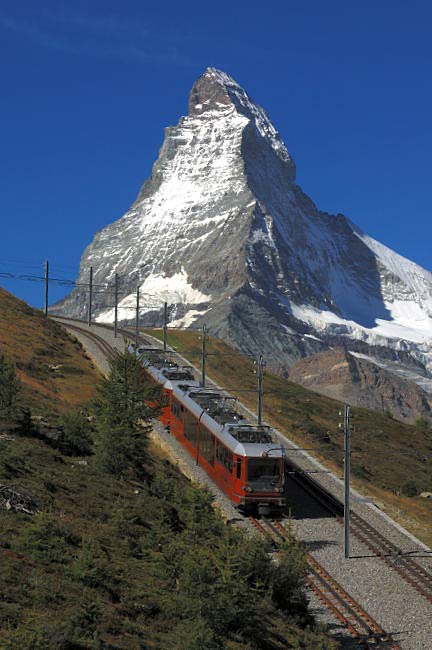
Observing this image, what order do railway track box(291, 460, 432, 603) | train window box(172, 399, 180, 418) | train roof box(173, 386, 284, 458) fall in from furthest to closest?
train window box(172, 399, 180, 418), train roof box(173, 386, 284, 458), railway track box(291, 460, 432, 603)

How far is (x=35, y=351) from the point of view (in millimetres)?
83062

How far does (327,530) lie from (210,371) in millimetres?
60943

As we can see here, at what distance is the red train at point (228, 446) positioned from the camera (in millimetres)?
40438

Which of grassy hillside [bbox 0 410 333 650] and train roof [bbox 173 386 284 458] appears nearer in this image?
grassy hillside [bbox 0 410 333 650]

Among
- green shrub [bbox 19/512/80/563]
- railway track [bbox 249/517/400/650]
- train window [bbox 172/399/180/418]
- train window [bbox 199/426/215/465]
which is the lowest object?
railway track [bbox 249/517/400/650]

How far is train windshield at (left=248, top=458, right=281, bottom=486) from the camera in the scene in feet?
133

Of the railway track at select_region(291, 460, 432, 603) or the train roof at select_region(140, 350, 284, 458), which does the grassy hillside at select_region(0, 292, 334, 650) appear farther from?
the railway track at select_region(291, 460, 432, 603)

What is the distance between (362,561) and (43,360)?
49943mm

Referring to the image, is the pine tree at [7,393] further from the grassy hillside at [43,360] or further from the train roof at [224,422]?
the train roof at [224,422]

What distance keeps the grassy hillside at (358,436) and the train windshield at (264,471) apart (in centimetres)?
761

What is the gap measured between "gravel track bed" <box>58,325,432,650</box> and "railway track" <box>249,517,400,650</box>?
0.91ft

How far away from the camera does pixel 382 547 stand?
125 ft

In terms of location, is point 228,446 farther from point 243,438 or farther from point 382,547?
point 382,547

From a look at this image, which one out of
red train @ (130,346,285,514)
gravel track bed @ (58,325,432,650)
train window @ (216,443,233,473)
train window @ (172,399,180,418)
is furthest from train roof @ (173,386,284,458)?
train window @ (172,399,180,418)
